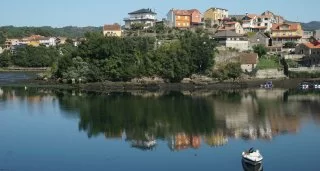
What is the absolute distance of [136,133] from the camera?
83.9 ft

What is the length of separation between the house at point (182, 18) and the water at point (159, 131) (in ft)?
69.7

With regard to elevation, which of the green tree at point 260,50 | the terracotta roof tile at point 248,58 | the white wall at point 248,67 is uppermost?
the green tree at point 260,50

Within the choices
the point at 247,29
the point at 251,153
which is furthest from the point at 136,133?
the point at 247,29

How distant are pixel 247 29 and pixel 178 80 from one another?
54.7 ft

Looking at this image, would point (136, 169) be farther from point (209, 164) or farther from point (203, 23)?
point (203, 23)

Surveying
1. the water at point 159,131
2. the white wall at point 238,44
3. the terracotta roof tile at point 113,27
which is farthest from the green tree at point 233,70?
the terracotta roof tile at point 113,27

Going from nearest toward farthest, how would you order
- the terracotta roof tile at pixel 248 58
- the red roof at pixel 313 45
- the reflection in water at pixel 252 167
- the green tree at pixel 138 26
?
the reflection in water at pixel 252 167, the terracotta roof tile at pixel 248 58, the red roof at pixel 313 45, the green tree at pixel 138 26

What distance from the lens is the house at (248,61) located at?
156 feet

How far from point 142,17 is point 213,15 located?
353 inches

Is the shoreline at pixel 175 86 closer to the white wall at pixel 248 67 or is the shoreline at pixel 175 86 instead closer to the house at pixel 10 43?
the white wall at pixel 248 67

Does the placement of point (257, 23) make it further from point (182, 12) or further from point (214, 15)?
point (182, 12)

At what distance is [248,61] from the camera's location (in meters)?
47.8

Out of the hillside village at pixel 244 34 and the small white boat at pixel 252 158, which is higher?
the hillside village at pixel 244 34

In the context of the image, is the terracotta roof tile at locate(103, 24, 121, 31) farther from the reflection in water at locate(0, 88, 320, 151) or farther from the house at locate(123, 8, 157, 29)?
the reflection in water at locate(0, 88, 320, 151)
